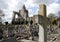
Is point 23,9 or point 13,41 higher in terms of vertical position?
point 23,9

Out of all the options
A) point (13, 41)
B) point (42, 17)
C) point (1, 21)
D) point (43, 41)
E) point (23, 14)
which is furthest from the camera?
point (23, 14)

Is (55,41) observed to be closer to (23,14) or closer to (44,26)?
(44,26)

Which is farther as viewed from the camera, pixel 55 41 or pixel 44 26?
pixel 55 41

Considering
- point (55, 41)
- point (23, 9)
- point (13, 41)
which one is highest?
point (23, 9)

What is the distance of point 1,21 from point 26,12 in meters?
28.0

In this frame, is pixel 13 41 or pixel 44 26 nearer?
pixel 44 26

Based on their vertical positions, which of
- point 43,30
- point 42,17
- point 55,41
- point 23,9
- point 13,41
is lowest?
point 55,41

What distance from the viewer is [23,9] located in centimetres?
5984

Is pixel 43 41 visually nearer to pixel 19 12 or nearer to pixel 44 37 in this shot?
pixel 44 37

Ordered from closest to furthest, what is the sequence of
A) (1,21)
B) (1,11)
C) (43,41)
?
(43,41) < (1,21) < (1,11)

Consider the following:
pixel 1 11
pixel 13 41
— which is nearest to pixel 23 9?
pixel 1 11

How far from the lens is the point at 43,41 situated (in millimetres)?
7348

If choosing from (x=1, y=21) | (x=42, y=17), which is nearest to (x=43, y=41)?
(x=42, y=17)

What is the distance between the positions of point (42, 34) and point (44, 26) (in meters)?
0.40
